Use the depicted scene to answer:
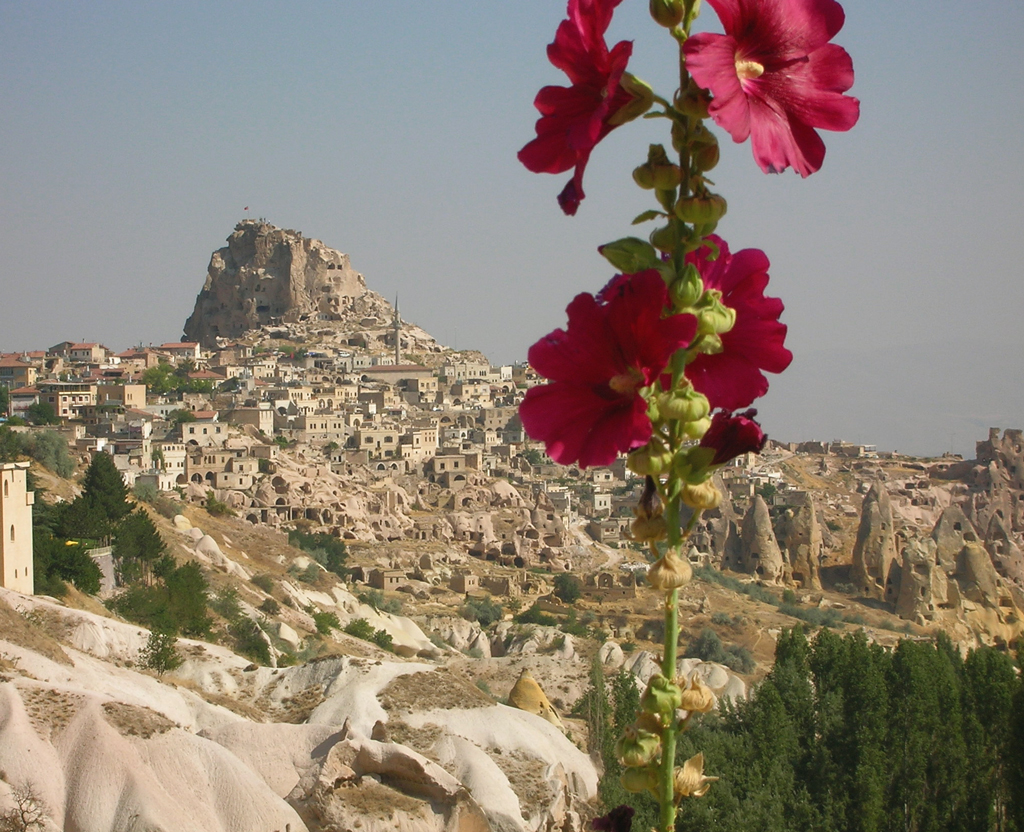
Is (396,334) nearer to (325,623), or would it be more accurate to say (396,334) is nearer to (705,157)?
(325,623)

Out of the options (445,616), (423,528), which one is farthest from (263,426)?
(445,616)

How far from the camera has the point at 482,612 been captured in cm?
3078

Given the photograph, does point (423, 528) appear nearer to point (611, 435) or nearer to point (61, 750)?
point (61, 750)

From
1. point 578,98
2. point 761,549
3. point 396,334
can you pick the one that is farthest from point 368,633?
point 396,334

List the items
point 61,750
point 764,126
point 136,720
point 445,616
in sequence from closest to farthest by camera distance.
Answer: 1. point 764,126
2. point 61,750
3. point 136,720
4. point 445,616

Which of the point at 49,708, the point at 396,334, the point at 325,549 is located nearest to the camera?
the point at 49,708

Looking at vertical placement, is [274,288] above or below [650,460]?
above

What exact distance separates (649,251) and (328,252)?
300ft

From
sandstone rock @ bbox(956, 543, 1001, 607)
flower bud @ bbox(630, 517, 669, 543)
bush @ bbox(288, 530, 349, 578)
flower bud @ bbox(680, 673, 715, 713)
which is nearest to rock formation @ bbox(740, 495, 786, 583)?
sandstone rock @ bbox(956, 543, 1001, 607)

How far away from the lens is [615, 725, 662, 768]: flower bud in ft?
5.05

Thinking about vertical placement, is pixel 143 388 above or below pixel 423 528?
above

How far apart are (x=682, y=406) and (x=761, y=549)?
43.4 m

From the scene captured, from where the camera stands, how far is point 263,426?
49375mm

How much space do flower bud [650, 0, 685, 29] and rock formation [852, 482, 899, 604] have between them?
43283 millimetres
